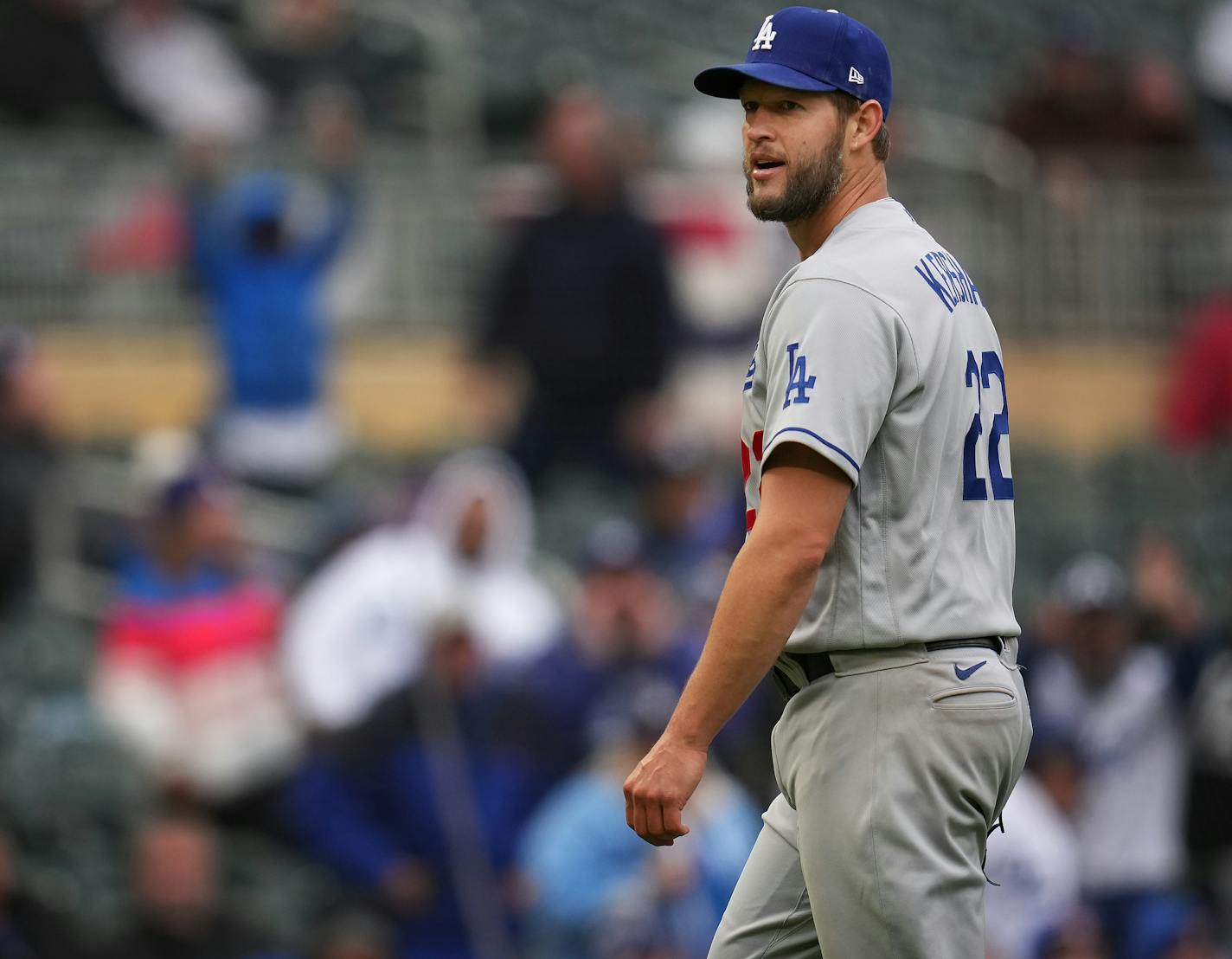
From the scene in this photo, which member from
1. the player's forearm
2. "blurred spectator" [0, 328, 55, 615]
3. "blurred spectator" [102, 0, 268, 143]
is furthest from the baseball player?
"blurred spectator" [102, 0, 268, 143]

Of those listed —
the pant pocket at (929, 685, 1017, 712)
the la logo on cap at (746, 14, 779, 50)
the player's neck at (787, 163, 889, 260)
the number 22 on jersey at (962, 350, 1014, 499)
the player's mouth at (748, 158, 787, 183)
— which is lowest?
the pant pocket at (929, 685, 1017, 712)

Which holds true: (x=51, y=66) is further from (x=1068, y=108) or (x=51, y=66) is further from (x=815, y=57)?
(x=815, y=57)

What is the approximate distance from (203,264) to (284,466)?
92 cm

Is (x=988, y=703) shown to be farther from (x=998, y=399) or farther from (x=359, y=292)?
(x=359, y=292)

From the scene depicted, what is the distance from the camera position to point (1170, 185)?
11250 millimetres

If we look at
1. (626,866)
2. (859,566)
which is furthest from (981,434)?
(626,866)

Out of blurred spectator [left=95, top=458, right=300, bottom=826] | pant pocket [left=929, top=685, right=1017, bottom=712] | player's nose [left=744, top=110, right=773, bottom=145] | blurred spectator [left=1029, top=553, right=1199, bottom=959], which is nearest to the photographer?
pant pocket [left=929, top=685, right=1017, bottom=712]

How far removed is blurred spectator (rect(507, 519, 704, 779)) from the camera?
6.85m

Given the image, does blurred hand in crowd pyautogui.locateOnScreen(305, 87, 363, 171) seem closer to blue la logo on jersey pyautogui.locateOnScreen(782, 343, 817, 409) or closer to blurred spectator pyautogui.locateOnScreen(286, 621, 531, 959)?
blurred spectator pyautogui.locateOnScreen(286, 621, 531, 959)

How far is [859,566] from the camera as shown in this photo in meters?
3.04

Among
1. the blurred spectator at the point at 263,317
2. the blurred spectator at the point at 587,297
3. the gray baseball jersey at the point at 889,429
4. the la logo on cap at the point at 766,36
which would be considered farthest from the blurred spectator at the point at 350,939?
the la logo on cap at the point at 766,36

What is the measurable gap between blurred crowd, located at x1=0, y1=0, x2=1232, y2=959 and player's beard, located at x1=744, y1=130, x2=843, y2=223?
338 cm

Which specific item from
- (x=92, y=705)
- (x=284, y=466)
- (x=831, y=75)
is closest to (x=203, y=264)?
(x=284, y=466)

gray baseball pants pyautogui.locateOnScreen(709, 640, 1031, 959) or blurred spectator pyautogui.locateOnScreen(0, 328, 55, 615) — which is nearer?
gray baseball pants pyautogui.locateOnScreen(709, 640, 1031, 959)
